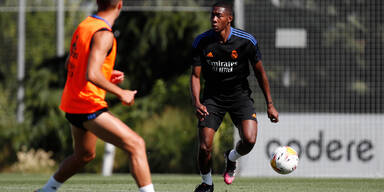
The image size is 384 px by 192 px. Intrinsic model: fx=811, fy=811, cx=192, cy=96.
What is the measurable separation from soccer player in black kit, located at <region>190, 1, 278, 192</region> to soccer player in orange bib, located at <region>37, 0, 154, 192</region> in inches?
99.5

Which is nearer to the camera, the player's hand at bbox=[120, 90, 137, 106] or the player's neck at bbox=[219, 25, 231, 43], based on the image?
the player's hand at bbox=[120, 90, 137, 106]

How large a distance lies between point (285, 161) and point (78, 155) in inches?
126

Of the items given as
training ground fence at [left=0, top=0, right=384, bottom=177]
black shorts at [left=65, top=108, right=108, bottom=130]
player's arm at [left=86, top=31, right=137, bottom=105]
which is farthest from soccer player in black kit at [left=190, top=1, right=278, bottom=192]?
training ground fence at [left=0, top=0, right=384, bottom=177]

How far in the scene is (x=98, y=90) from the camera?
6418 millimetres

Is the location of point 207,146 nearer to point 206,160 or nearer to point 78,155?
point 206,160

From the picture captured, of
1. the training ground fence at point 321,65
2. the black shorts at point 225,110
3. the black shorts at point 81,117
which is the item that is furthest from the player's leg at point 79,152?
the training ground fence at point 321,65

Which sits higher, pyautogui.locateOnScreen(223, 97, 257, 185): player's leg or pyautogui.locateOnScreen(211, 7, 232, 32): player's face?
pyautogui.locateOnScreen(211, 7, 232, 32): player's face

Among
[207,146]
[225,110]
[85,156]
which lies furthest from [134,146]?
[225,110]

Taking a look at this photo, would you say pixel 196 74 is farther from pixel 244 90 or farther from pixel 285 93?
pixel 285 93

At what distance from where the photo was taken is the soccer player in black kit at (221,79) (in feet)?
29.5

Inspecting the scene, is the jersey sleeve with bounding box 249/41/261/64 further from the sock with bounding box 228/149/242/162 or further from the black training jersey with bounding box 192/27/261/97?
the sock with bounding box 228/149/242/162

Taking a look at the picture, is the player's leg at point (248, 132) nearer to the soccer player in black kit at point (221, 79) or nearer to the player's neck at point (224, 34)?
the soccer player in black kit at point (221, 79)

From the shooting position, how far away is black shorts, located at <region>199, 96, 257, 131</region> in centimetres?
914

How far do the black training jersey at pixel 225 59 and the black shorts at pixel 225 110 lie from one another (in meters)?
0.10
